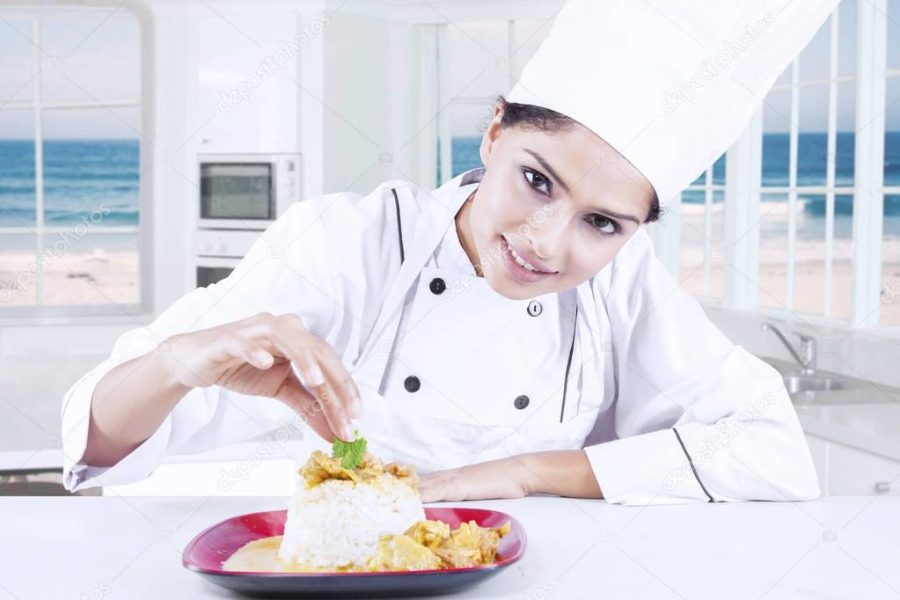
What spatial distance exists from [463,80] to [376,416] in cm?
365

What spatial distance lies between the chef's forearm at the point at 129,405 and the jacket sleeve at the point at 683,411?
538mm

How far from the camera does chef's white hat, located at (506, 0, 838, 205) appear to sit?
135 cm

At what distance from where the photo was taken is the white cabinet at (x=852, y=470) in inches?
83.6

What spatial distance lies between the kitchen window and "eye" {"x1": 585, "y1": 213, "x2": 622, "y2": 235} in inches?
106

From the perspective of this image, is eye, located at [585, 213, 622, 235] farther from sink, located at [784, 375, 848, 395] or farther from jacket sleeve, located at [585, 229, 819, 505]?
sink, located at [784, 375, 848, 395]

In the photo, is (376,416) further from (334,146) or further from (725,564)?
(334,146)

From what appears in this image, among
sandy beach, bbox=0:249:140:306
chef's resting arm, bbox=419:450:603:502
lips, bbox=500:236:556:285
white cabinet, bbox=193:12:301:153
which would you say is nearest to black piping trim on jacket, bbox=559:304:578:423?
chef's resting arm, bbox=419:450:603:502

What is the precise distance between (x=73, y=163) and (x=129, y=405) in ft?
16.9

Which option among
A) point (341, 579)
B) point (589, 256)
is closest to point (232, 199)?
point (589, 256)

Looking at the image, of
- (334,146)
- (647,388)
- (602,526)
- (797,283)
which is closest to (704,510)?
(602,526)

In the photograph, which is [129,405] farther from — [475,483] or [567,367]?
[567,367]

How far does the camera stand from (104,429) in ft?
4.26

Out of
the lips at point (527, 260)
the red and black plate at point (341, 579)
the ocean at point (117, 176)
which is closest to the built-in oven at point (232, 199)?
the ocean at point (117, 176)

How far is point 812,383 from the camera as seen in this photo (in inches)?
104
